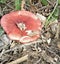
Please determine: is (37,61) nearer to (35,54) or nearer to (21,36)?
(35,54)

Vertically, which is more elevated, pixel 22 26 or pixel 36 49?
pixel 22 26

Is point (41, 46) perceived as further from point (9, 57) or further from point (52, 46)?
point (9, 57)

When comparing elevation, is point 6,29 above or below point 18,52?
above

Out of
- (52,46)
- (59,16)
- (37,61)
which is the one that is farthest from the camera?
(59,16)

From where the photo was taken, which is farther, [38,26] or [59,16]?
[59,16]

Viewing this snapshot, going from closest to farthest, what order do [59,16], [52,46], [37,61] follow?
1. [37,61]
2. [52,46]
3. [59,16]

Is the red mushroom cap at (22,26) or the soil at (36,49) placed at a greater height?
the red mushroom cap at (22,26)

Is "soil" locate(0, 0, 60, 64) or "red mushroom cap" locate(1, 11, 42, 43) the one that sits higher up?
"red mushroom cap" locate(1, 11, 42, 43)

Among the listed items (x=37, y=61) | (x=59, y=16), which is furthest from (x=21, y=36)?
(x=59, y=16)
